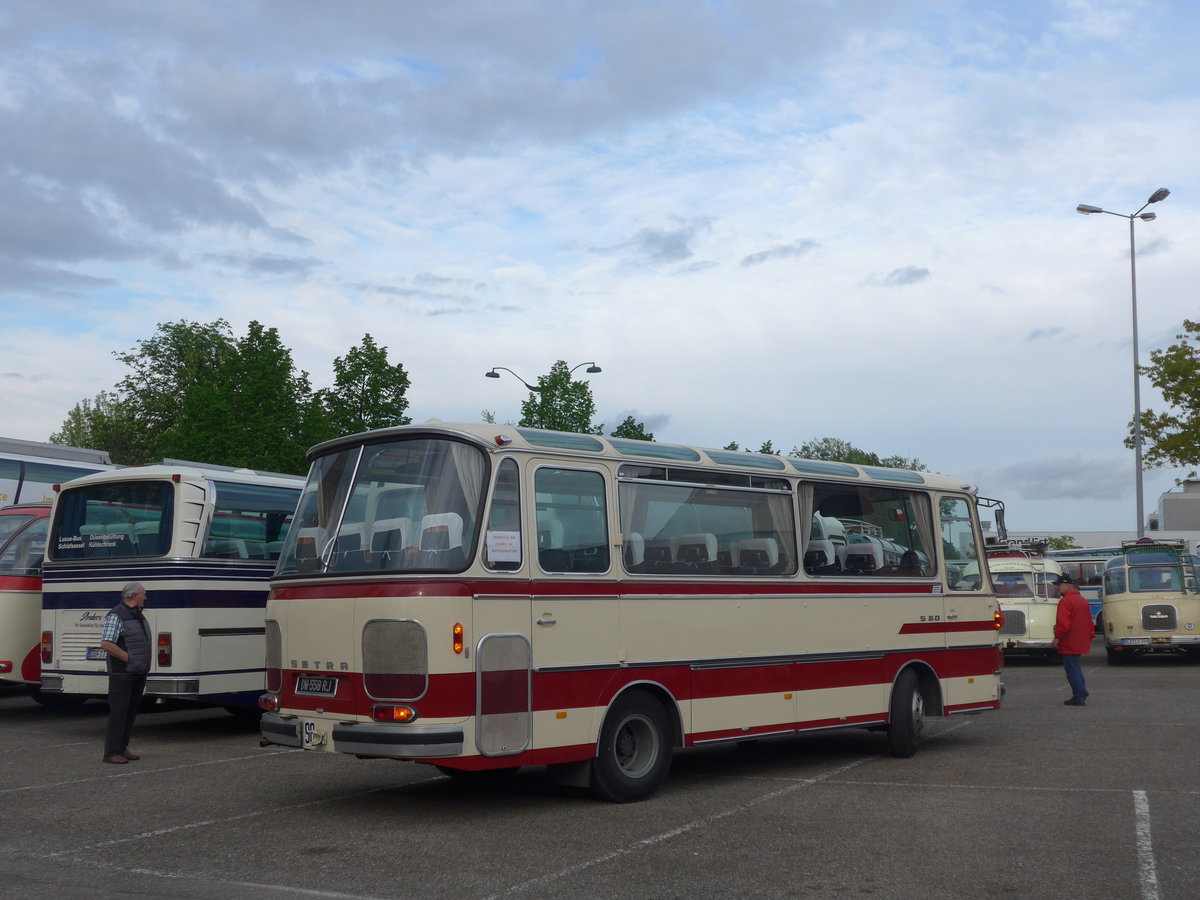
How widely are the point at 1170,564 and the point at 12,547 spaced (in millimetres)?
22493

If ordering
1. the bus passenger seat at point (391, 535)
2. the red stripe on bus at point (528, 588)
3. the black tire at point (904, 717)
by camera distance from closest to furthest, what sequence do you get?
1. the red stripe on bus at point (528, 588)
2. the bus passenger seat at point (391, 535)
3. the black tire at point (904, 717)

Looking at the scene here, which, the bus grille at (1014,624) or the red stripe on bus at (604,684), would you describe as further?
the bus grille at (1014,624)

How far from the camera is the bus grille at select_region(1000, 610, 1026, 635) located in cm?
2819

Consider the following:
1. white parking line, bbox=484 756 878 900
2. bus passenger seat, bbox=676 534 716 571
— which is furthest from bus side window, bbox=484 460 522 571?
white parking line, bbox=484 756 878 900

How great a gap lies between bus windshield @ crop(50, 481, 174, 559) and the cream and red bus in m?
20.3

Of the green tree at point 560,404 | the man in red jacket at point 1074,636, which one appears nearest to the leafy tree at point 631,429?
the green tree at point 560,404

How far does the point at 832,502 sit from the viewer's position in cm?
1274

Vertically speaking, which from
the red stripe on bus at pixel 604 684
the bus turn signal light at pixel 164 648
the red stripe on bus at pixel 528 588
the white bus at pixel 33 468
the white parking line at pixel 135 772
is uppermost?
the white bus at pixel 33 468

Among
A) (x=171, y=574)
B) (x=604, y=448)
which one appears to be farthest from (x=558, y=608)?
(x=171, y=574)

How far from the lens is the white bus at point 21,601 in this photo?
53.1 feet

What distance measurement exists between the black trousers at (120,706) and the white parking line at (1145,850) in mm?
8887

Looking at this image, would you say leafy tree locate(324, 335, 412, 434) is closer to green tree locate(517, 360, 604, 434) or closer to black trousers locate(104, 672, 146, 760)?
green tree locate(517, 360, 604, 434)

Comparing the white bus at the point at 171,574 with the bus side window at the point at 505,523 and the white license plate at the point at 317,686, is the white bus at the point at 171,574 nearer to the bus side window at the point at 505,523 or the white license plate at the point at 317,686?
the white license plate at the point at 317,686

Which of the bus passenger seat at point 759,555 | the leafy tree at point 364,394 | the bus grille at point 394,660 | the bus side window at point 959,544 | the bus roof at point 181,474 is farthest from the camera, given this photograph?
the leafy tree at point 364,394
